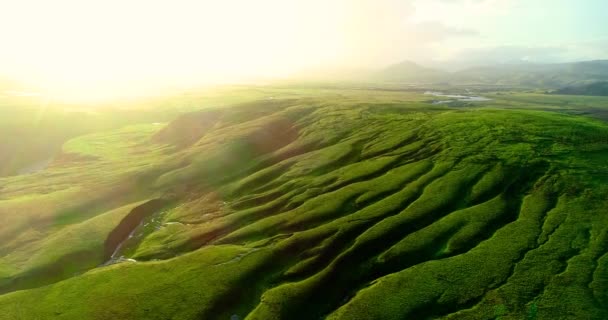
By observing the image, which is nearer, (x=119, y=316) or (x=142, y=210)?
(x=119, y=316)

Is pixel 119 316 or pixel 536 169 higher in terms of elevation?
pixel 536 169

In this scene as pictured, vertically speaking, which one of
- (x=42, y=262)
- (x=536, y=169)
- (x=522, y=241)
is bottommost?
(x=42, y=262)

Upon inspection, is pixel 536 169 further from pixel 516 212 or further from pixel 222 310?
pixel 222 310

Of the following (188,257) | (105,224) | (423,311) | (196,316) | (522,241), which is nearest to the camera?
(423,311)

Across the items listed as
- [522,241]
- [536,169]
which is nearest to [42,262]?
[522,241]

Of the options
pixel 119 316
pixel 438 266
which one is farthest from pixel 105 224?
pixel 438 266

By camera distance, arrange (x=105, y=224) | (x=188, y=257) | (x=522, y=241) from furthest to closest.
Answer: (x=105, y=224) < (x=188, y=257) < (x=522, y=241)

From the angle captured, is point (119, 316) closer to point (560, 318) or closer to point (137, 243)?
point (137, 243)
